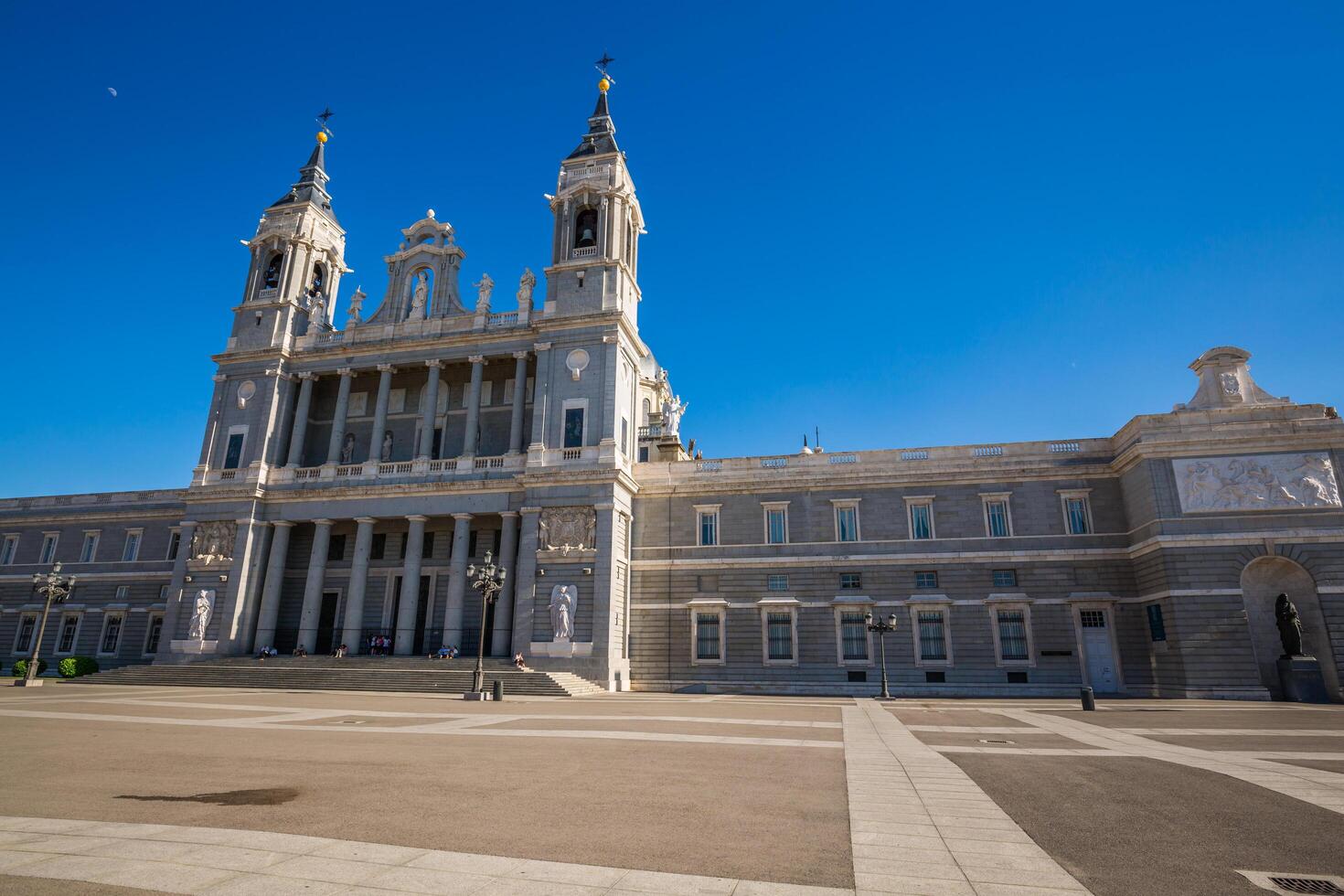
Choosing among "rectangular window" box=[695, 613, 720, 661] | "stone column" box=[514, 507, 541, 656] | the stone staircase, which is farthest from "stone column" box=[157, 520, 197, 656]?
"rectangular window" box=[695, 613, 720, 661]

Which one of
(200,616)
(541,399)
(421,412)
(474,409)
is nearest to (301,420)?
(421,412)

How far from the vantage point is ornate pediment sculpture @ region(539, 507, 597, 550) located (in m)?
36.8

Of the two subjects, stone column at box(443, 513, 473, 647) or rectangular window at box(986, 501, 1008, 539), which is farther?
stone column at box(443, 513, 473, 647)

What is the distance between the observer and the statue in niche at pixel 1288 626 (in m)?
28.6

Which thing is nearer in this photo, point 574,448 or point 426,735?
point 426,735

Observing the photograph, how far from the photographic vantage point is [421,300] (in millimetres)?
45719

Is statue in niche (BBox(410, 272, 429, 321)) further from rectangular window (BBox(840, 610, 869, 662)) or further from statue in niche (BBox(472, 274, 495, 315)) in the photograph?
rectangular window (BBox(840, 610, 869, 662))

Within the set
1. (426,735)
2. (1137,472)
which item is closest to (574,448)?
(426,735)

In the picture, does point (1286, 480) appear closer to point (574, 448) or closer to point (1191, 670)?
point (1191, 670)

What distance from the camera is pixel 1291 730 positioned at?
17.5 m

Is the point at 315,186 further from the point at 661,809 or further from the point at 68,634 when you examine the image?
the point at 661,809

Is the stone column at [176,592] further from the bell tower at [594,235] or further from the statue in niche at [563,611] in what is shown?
the bell tower at [594,235]

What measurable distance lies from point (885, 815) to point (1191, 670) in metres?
28.8

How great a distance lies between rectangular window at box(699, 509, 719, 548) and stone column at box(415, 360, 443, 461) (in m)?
16.2
